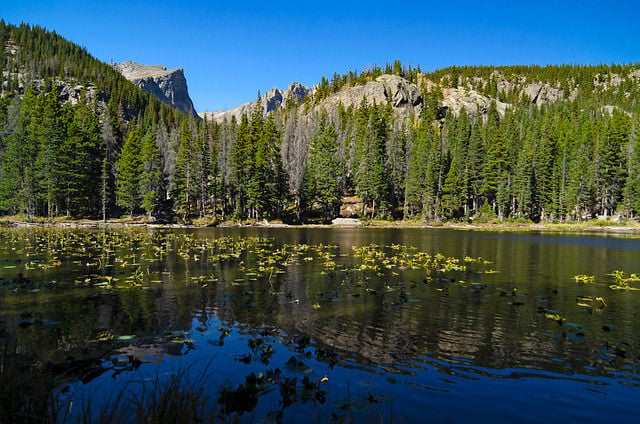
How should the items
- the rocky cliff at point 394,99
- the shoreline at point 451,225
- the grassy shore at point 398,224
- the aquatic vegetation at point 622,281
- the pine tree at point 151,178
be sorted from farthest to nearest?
1. the rocky cliff at point 394,99
2. the pine tree at point 151,178
3. the shoreline at point 451,225
4. the grassy shore at point 398,224
5. the aquatic vegetation at point 622,281

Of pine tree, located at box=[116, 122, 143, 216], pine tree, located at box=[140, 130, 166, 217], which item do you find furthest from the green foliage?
pine tree, located at box=[140, 130, 166, 217]

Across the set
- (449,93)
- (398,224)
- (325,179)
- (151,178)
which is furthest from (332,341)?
(449,93)

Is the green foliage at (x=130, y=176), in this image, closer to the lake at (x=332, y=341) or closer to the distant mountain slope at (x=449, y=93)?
the lake at (x=332, y=341)

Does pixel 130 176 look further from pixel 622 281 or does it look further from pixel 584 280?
pixel 622 281

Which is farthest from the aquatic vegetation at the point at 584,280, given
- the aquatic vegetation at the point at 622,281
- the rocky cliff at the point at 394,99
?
the rocky cliff at the point at 394,99

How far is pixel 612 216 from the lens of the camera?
7888 centimetres

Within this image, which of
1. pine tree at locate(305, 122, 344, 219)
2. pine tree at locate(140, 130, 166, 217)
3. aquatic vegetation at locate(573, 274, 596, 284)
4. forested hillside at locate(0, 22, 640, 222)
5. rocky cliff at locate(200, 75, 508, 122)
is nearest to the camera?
aquatic vegetation at locate(573, 274, 596, 284)

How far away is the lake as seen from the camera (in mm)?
5949

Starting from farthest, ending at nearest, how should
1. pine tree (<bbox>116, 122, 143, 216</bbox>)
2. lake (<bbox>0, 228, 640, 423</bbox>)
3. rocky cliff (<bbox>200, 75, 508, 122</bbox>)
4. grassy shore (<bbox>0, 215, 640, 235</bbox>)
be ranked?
rocky cliff (<bbox>200, 75, 508, 122</bbox>), pine tree (<bbox>116, 122, 143, 216</bbox>), grassy shore (<bbox>0, 215, 640, 235</bbox>), lake (<bbox>0, 228, 640, 423</bbox>)

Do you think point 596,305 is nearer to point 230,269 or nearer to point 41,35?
point 230,269

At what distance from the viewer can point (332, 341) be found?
9.05 m

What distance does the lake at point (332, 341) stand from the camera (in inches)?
234

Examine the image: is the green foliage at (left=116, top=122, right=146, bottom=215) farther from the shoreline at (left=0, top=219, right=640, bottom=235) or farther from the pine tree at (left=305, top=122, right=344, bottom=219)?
the pine tree at (left=305, top=122, right=344, bottom=219)

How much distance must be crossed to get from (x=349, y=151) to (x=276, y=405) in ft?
345
